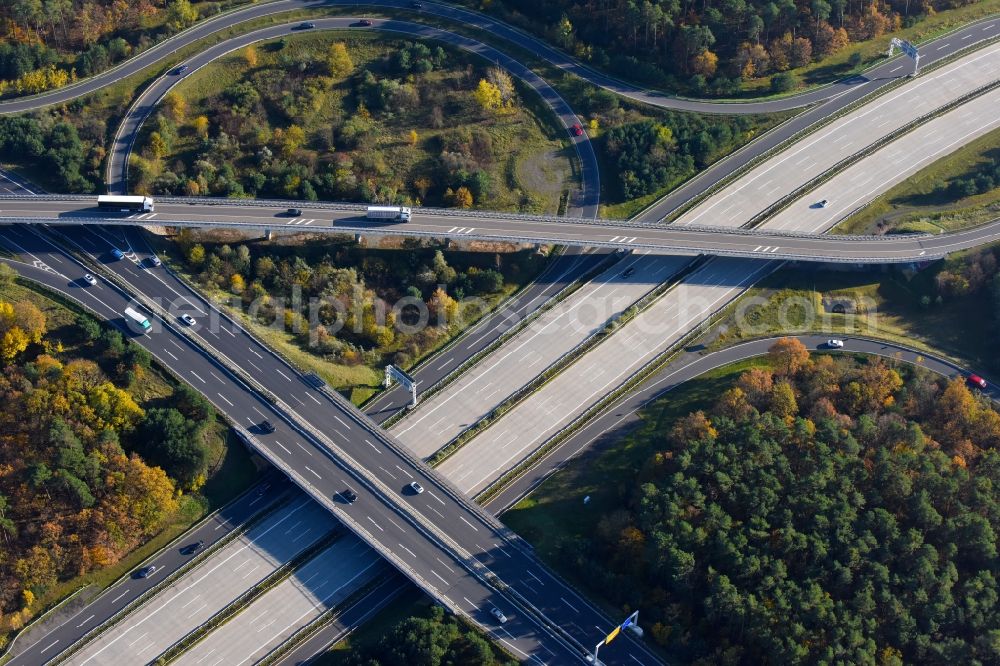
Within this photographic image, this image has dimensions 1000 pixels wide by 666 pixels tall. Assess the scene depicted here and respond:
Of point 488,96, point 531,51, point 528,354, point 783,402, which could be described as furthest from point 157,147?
point 783,402

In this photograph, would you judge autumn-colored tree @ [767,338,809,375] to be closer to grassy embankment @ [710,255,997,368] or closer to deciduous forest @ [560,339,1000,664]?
grassy embankment @ [710,255,997,368]

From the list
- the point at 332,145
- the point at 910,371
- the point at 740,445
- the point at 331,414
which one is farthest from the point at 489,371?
the point at 910,371

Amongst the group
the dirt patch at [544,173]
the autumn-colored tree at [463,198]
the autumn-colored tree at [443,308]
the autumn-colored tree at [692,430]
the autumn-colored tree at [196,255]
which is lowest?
the autumn-colored tree at [692,430]

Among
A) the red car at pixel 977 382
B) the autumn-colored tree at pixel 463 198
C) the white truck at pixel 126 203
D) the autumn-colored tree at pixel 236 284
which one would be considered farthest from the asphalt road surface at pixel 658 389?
the white truck at pixel 126 203

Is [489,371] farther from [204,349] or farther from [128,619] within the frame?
[128,619]

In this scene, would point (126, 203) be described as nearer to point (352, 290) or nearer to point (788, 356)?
point (352, 290)

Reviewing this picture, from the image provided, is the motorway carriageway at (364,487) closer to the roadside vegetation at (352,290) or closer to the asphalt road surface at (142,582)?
the roadside vegetation at (352,290)
